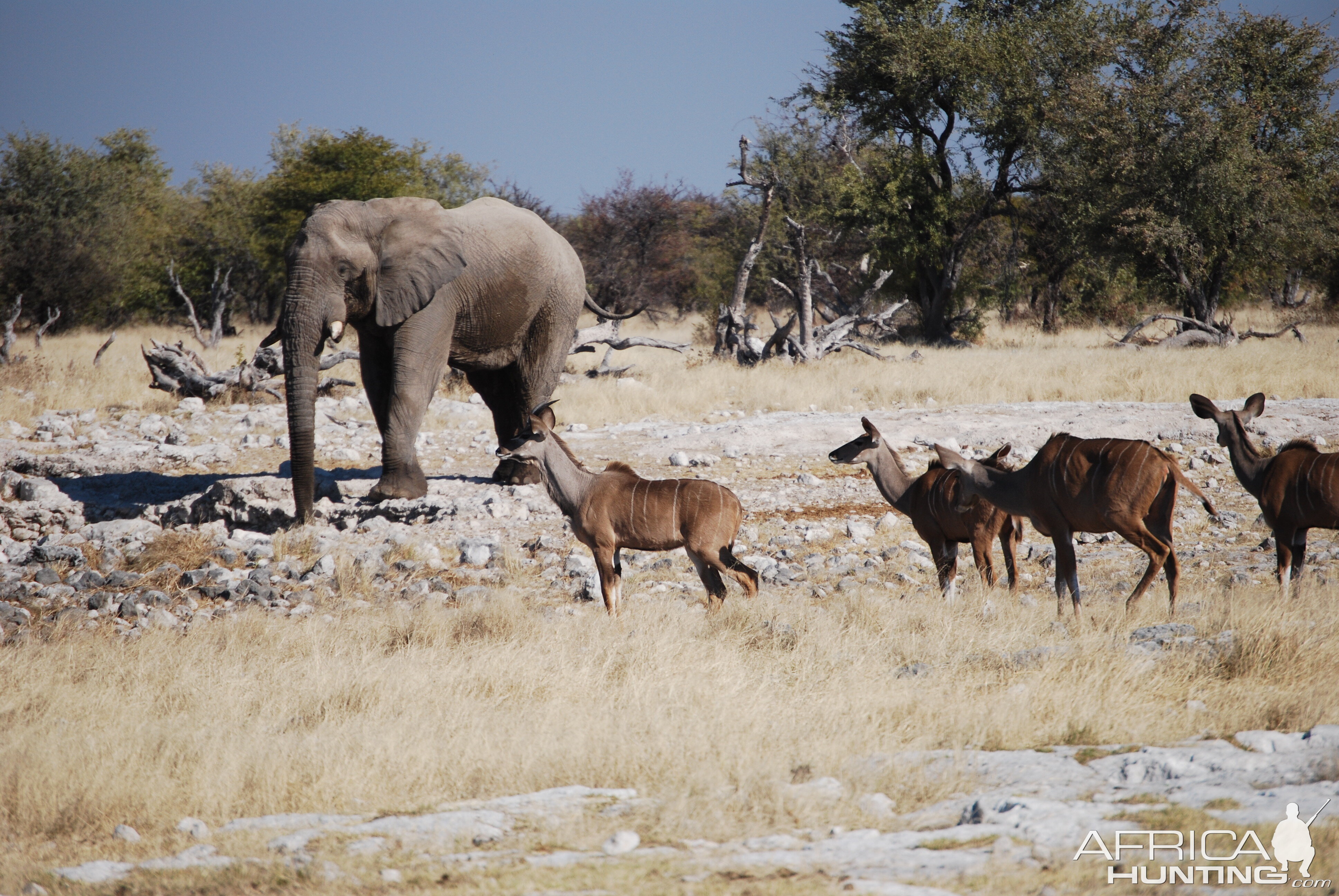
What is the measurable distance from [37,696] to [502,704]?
2585 mm

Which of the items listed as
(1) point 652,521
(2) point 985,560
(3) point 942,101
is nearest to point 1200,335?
(3) point 942,101

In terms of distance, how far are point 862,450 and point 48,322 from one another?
2109 cm

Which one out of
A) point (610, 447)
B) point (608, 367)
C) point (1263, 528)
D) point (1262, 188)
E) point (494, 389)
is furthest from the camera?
point (1262, 188)

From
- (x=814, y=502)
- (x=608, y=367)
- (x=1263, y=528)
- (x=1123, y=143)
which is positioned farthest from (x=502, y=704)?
(x=1123, y=143)

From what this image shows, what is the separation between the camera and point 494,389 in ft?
43.7

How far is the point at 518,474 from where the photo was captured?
493 inches

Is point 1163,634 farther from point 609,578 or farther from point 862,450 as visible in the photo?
point 609,578

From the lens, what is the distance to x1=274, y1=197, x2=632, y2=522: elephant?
10641 mm

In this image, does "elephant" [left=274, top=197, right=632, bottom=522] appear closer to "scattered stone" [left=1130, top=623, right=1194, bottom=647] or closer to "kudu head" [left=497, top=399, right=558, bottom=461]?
"kudu head" [left=497, top=399, right=558, bottom=461]

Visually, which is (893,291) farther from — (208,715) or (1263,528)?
(208,715)

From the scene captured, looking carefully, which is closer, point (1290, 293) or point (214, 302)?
point (214, 302)

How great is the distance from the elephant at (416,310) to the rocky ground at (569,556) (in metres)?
0.83

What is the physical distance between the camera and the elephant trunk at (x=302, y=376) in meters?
10.5

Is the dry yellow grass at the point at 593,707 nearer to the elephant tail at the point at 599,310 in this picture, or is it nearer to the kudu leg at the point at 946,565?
the kudu leg at the point at 946,565
